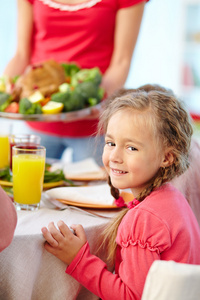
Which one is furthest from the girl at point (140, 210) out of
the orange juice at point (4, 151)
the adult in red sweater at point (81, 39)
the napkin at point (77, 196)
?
the adult in red sweater at point (81, 39)

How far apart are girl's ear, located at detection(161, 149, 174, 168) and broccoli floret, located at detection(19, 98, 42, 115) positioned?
0.75 metres

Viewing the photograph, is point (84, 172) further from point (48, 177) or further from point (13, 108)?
point (13, 108)

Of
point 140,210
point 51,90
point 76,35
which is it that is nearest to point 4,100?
point 51,90

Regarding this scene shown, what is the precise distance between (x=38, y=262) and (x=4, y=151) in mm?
581

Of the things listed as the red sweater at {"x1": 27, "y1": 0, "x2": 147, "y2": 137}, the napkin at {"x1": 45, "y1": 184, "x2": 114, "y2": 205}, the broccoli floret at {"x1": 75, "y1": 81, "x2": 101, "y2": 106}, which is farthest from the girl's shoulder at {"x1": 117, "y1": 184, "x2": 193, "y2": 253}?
the red sweater at {"x1": 27, "y1": 0, "x2": 147, "y2": 137}

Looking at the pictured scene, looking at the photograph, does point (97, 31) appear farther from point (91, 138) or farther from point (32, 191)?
point (32, 191)

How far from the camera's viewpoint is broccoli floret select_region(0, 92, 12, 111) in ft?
5.98

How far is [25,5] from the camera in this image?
7.12 ft

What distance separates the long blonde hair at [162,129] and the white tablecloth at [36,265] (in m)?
0.05

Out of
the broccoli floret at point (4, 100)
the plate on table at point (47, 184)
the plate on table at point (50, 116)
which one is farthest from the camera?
the broccoli floret at point (4, 100)

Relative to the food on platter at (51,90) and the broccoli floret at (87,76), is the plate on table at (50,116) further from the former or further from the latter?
the broccoli floret at (87,76)

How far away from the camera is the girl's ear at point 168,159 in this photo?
3.73ft

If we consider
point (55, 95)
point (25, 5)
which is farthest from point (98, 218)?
point (25, 5)

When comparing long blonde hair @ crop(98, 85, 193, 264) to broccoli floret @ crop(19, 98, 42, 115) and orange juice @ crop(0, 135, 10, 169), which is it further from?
broccoli floret @ crop(19, 98, 42, 115)
